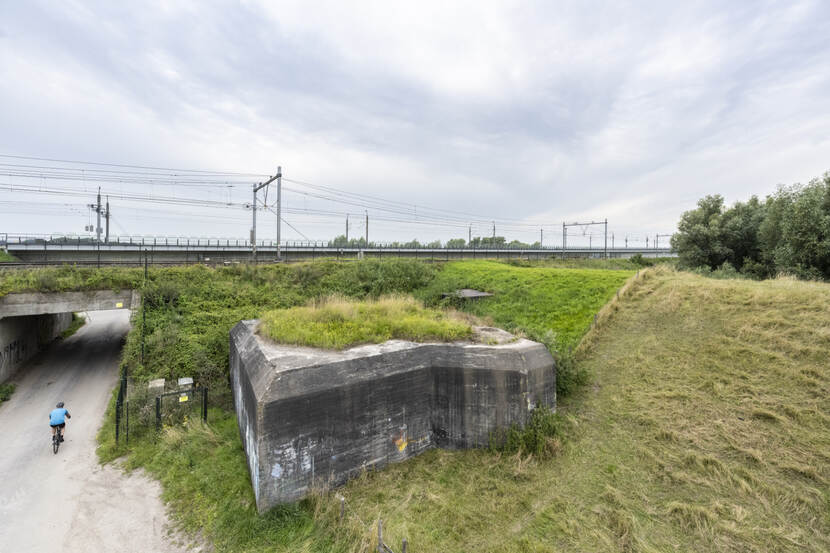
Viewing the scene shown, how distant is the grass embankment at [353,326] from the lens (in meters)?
9.00

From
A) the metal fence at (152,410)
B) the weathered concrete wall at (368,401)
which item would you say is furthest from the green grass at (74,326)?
the weathered concrete wall at (368,401)

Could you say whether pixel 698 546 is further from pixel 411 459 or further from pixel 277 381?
pixel 277 381

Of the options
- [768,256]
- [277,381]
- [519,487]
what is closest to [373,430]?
[277,381]

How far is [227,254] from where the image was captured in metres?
32.8

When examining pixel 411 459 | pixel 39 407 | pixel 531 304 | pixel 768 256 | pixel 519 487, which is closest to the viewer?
pixel 519 487

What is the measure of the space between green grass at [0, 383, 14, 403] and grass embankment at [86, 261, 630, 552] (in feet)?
14.1

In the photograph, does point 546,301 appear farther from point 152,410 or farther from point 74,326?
point 74,326

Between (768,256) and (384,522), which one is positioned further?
(768,256)

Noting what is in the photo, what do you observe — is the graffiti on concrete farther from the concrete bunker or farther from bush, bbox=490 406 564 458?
bush, bbox=490 406 564 458

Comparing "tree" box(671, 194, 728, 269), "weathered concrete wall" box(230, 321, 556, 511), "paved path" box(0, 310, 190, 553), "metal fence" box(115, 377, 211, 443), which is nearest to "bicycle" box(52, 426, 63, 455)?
"paved path" box(0, 310, 190, 553)

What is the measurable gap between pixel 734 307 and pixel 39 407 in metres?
25.5

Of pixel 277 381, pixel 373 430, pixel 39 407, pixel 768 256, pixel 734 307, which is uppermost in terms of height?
pixel 768 256

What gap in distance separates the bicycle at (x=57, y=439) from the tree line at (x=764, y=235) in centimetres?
3014

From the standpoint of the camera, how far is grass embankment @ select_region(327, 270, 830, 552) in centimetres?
620
